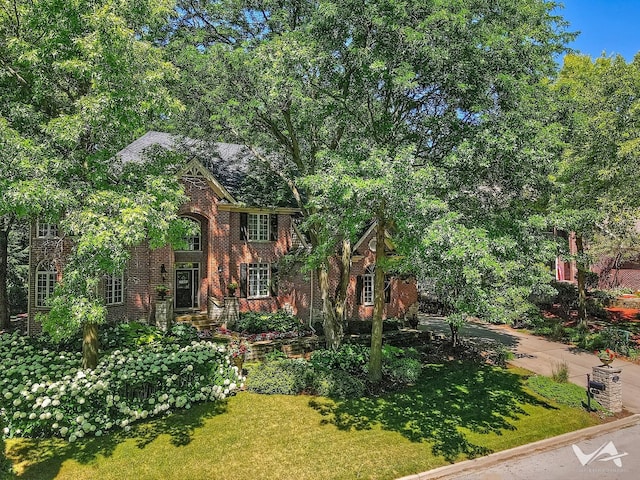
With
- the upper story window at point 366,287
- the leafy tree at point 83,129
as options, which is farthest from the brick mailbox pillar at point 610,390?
the leafy tree at point 83,129

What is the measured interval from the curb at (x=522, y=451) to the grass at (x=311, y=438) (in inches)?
7.5

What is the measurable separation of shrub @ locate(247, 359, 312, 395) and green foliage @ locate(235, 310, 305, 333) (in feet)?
17.0

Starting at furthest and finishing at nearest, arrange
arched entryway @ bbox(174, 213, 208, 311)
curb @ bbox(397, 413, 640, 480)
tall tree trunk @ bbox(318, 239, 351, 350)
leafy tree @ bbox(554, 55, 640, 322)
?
1. arched entryway @ bbox(174, 213, 208, 311)
2. leafy tree @ bbox(554, 55, 640, 322)
3. tall tree trunk @ bbox(318, 239, 351, 350)
4. curb @ bbox(397, 413, 640, 480)

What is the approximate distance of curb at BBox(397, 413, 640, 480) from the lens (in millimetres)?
9438

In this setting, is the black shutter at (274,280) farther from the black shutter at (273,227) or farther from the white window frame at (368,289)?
the white window frame at (368,289)

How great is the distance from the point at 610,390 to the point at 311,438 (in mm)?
9366

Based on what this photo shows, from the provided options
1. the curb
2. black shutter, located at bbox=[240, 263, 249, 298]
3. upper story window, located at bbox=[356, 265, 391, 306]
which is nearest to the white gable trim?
black shutter, located at bbox=[240, 263, 249, 298]

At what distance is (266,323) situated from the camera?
20469 mm

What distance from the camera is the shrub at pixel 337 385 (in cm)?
1334

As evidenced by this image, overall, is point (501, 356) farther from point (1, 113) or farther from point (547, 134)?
point (1, 113)

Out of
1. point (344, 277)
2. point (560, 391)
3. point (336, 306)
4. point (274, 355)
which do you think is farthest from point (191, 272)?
point (560, 391)

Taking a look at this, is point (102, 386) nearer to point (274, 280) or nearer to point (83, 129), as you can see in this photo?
point (83, 129)

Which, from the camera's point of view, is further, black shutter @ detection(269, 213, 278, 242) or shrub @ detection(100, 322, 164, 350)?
black shutter @ detection(269, 213, 278, 242)

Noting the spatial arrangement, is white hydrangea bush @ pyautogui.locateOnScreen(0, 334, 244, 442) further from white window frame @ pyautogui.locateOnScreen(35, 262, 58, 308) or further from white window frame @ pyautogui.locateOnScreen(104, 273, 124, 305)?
white window frame @ pyautogui.locateOnScreen(104, 273, 124, 305)
